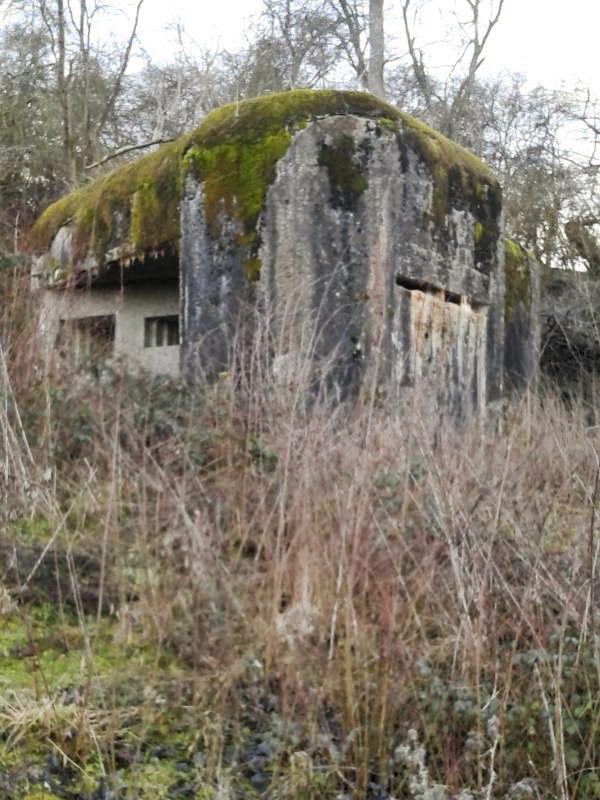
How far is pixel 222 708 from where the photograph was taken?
304 cm

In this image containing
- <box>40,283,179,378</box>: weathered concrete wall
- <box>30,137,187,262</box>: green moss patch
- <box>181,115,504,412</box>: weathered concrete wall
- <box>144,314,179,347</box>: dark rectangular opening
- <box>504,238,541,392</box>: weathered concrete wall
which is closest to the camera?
<box>181,115,504,412</box>: weathered concrete wall

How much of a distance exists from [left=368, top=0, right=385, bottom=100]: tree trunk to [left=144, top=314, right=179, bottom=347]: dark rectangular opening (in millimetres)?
7167

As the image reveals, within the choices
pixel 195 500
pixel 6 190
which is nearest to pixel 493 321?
pixel 195 500

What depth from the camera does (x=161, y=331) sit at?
7695mm

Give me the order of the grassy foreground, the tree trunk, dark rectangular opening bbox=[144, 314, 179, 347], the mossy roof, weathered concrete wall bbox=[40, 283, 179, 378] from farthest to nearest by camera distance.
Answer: the tree trunk
dark rectangular opening bbox=[144, 314, 179, 347]
weathered concrete wall bbox=[40, 283, 179, 378]
the mossy roof
the grassy foreground

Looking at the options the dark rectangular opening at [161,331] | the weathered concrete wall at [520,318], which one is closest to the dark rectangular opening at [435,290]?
the weathered concrete wall at [520,318]

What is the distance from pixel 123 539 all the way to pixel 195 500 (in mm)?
315

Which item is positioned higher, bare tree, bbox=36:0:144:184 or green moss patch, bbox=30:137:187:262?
bare tree, bbox=36:0:144:184

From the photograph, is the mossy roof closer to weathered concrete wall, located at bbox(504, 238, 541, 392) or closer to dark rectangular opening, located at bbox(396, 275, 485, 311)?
dark rectangular opening, located at bbox(396, 275, 485, 311)

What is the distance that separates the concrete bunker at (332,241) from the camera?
6262 mm

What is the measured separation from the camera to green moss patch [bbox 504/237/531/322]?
8.72 metres

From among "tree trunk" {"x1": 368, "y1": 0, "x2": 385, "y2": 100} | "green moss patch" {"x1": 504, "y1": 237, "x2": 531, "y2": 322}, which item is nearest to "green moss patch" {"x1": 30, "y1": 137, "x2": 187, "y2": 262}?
"green moss patch" {"x1": 504, "y1": 237, "x2": 531, "y2": 322}

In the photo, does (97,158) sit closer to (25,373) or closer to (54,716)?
(25,373)

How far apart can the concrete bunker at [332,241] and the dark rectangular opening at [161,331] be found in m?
0.27
